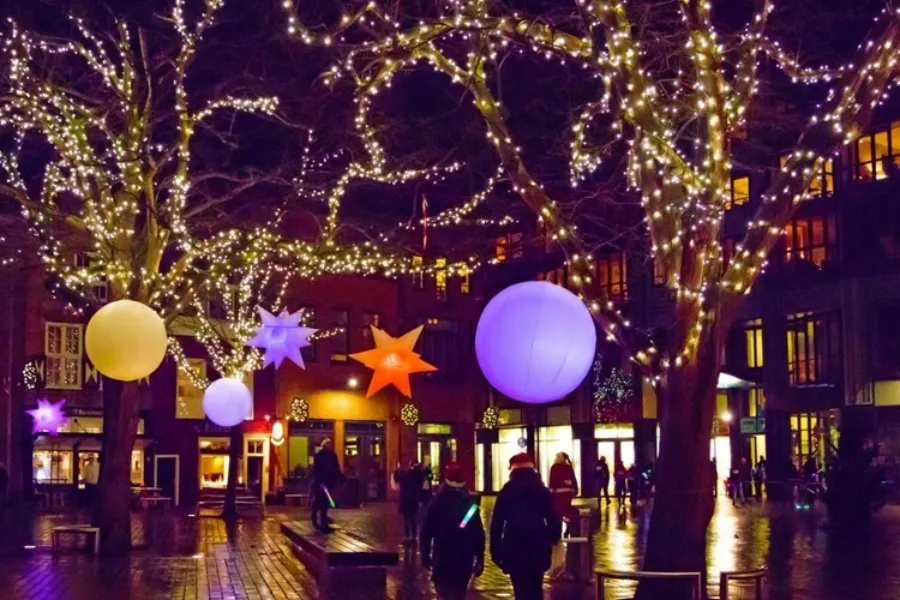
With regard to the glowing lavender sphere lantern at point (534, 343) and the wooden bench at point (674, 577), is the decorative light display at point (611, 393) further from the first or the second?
the glowing lavender sphere lantern at point (534, 343)

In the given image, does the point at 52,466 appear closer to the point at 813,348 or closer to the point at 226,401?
the point at 226,401

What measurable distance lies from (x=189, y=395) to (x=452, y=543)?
36.1m

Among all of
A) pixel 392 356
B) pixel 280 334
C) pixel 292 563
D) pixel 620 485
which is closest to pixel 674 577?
pixel 292 563

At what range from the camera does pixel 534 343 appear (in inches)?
425

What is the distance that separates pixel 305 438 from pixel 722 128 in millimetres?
38506

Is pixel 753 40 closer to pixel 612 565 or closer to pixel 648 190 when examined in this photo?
pixel 648 190

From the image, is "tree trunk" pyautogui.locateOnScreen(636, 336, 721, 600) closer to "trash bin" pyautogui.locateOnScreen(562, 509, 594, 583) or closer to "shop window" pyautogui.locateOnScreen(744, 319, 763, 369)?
"trash bin" pyautogui.locateOnScreen(562, 509, 594, 583)

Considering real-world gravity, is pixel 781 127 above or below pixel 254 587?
above

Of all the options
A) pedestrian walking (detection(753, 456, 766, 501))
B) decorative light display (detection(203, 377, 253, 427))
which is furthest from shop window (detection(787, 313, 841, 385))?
decorative light display (detection(203, 377, 253, 427))

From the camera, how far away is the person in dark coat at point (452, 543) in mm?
10812

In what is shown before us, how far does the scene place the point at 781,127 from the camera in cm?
1584

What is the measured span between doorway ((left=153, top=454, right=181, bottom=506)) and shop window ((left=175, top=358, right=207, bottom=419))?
155 centimetres

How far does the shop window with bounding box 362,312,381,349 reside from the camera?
4981cm

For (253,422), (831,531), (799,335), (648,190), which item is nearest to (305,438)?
(253,422)
